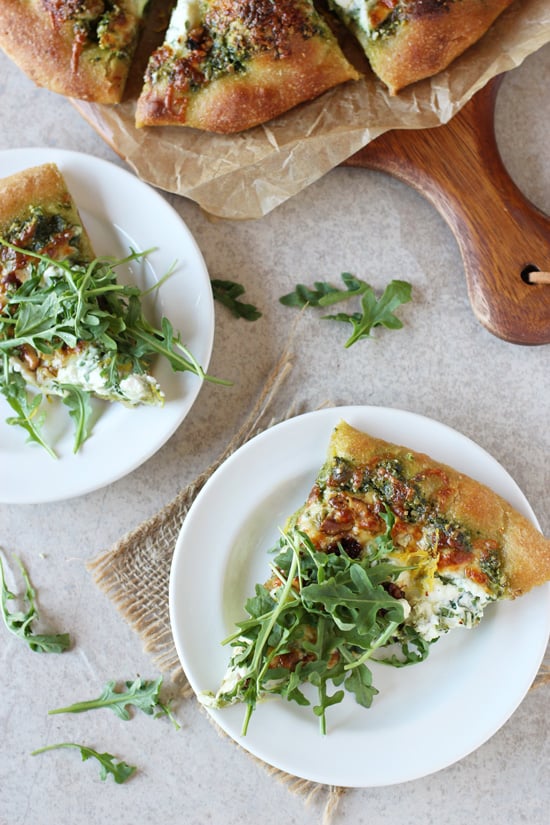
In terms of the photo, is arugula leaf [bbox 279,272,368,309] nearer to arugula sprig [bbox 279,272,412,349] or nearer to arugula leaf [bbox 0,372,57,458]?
arugula sprig [bbox 279,272,412,349]

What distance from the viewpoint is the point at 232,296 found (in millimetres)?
2615

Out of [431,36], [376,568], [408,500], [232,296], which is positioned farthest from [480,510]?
[431,36]

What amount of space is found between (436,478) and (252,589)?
2.37 ft

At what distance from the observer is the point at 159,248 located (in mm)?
2479

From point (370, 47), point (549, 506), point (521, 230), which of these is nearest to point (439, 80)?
point (370, 47)

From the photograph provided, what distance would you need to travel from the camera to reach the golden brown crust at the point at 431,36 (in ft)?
7.46

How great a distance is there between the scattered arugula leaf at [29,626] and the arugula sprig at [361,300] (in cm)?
136

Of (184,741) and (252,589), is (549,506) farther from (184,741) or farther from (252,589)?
(184,741)

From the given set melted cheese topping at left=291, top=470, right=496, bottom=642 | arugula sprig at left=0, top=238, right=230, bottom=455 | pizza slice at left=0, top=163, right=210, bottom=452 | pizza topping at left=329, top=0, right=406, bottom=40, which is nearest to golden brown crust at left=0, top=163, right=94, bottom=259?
pizza slice at left=0, top=163, right=210, bottom=452

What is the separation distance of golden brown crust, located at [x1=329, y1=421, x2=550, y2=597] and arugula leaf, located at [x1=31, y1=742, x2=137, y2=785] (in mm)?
1322

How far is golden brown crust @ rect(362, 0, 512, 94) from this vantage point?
7.46 feet

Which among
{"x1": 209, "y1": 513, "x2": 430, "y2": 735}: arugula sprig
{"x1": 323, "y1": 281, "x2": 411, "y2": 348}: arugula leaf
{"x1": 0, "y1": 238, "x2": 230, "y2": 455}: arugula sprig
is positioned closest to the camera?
{"x1": 209, "y1": 513, "x2": 430, "y2": 735}: arugula sprig

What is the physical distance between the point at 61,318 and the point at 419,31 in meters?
1.37

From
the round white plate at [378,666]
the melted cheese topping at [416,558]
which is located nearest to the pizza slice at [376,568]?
the melted cheese topping at [416,558]
